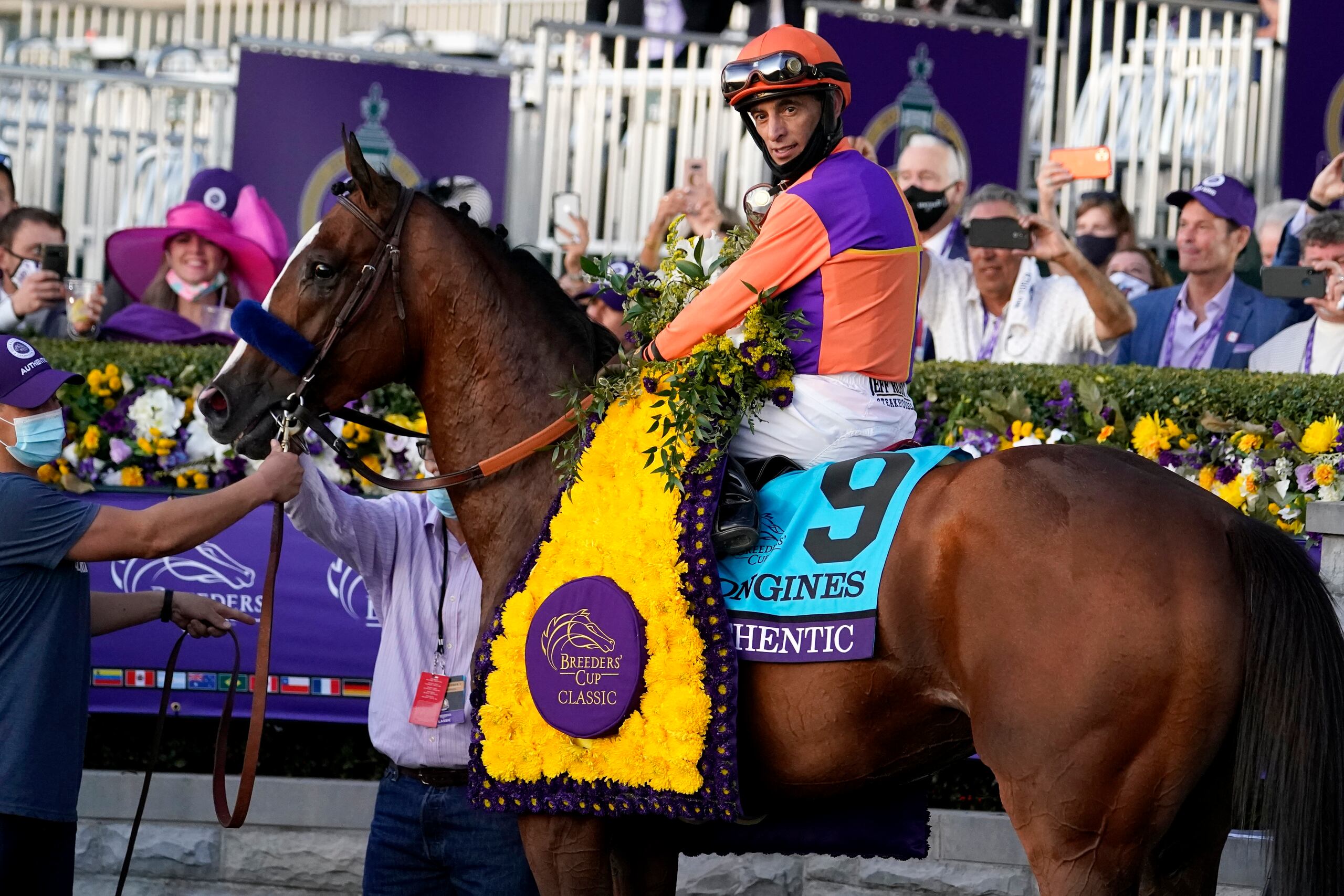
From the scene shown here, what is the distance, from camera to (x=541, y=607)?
3.71 m

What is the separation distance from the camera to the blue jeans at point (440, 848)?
4184 mm

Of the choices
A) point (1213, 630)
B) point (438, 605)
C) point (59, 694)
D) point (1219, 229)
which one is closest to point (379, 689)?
point (438, 605)

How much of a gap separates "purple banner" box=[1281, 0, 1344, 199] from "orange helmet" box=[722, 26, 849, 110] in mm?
6189

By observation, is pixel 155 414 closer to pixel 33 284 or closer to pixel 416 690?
pixel 33 284

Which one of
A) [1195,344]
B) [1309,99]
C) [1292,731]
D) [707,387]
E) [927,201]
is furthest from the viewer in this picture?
[1309,99]

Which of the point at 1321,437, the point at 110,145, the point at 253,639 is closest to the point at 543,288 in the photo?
the point at 253,639

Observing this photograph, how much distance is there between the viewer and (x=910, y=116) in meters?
8.68

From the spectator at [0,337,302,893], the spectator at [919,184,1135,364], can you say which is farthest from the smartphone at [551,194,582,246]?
the spectator at [0,337,302,893]

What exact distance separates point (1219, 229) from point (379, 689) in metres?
4.72

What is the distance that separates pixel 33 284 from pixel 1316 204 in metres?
6.10

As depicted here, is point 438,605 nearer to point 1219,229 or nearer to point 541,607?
point 541,607

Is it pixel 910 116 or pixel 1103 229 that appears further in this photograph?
pixel 910 116

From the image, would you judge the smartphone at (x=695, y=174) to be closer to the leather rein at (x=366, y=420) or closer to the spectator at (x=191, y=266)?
the spectator at (x=191, y=266)

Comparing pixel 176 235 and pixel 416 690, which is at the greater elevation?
pixel 176 235
